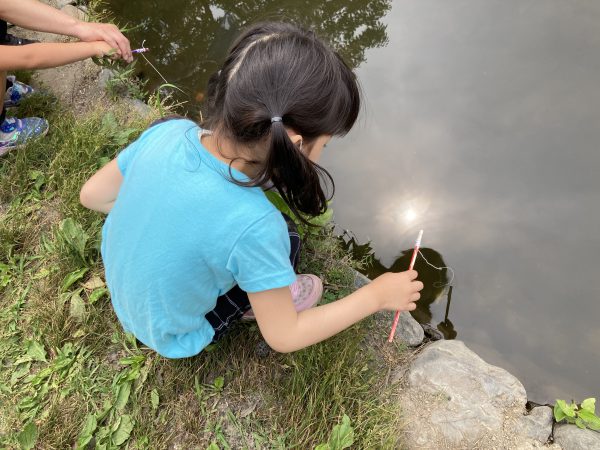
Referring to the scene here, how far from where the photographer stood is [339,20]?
3309 millimetres

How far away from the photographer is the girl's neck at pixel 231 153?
117 centimetres

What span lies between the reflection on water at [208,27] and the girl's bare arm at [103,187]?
138cm

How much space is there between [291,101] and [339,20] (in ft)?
8.37

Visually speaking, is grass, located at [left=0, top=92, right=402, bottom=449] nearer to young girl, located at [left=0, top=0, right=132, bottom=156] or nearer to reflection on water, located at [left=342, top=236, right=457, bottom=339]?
reflection on water, located at [left=342, top=236, right=457, bottom=339]

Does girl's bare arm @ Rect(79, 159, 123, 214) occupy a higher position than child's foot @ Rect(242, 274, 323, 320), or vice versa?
child's foot @ Rect(242, 274, 323, 320)

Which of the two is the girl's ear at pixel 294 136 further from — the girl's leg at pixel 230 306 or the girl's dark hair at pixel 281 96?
the girl's leg at pixel 230 306

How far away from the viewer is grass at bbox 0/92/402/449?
5.62 feet

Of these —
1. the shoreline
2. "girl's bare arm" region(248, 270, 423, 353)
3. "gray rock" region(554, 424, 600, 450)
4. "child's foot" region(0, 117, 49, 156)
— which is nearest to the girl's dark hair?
"girl's bare arm" region(248, 270, 423, 353)

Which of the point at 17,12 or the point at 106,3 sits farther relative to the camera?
the point at 106,3

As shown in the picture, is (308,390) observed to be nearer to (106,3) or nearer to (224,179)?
(224,179)

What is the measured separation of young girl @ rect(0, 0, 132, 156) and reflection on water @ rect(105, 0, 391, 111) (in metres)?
0.77

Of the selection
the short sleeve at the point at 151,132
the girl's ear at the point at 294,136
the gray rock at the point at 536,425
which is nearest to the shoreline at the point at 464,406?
the gray rock at the point at 536,425

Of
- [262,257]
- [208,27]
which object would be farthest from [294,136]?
[208,27]

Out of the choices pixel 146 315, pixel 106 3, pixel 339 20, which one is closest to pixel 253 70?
pixel 146 315
